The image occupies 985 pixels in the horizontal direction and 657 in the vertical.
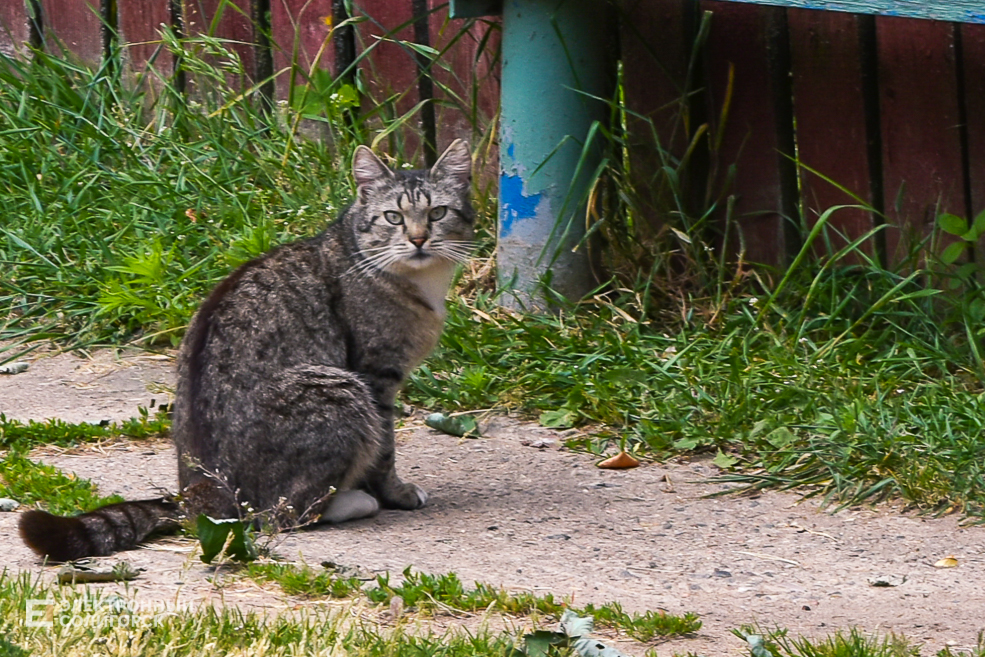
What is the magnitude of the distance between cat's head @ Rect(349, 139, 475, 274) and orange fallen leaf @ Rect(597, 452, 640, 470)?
87 cm

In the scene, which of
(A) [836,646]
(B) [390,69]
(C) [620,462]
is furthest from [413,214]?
(B) [390,69]

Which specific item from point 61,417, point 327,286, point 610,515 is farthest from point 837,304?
point 61,417

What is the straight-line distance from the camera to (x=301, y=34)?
23.2ft

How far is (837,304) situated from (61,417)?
3052 mm

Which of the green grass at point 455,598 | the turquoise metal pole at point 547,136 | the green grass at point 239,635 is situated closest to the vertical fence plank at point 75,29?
the turquoise metal pole at point 547,136

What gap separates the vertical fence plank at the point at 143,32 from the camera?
7.48 m

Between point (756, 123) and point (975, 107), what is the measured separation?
892 mm

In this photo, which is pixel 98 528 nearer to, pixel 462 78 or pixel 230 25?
pixel 462 78

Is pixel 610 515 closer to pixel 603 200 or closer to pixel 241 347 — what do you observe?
pixel 241 347

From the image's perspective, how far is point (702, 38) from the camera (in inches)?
222

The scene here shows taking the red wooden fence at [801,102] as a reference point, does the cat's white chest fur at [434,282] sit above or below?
below

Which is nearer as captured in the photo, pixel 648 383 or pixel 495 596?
pixel 495 596

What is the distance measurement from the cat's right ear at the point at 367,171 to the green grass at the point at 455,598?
162cm

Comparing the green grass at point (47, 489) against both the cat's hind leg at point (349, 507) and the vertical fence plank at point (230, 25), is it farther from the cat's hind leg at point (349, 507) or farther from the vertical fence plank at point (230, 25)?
the vertical fence plank at point (230, 25)
